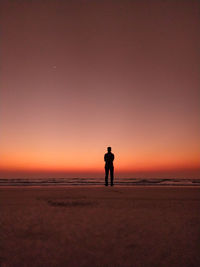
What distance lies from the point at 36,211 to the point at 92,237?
72.2 inches

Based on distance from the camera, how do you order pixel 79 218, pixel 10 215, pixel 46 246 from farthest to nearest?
pixel 10 215
pixel 79 218
pixel 46 246

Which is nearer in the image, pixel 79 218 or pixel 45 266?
pixel 45 266

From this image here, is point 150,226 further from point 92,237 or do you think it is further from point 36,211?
point 36,211

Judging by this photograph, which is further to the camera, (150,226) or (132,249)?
(150,226)

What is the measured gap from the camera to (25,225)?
10.2 ft

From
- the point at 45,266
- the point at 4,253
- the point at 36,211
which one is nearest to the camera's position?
the point at 45,266

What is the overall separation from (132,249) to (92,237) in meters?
0.51

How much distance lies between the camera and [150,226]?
3.02 m

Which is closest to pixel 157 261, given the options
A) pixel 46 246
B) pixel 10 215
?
pixel 46 246

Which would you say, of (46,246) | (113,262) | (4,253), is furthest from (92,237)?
(4,253)

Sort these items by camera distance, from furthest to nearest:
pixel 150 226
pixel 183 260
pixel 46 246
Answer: pixel 150 226, pixel 46 246, pixel 183 260

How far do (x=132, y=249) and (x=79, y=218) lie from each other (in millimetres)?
1462

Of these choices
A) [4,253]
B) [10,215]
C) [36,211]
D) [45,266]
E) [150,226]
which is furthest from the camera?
[36,211]

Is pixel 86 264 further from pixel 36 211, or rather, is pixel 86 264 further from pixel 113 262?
pixel 36 211
